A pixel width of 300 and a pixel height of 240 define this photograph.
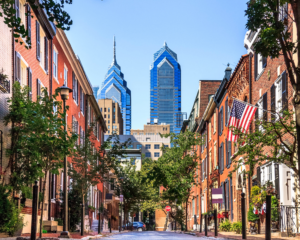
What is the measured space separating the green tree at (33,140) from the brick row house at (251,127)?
8108 millimetres

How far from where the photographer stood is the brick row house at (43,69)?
707 inches

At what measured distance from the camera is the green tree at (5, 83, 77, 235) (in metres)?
16.2

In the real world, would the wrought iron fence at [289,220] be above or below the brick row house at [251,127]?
below

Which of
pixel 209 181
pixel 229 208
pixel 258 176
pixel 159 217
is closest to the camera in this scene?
pixel 258 176

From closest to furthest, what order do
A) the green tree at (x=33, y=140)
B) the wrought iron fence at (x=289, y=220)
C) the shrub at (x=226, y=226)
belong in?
the green tree at (x=33, y=140), the wrought iron fence at (x=289, y=220), the shrub at (x=226, y=226)

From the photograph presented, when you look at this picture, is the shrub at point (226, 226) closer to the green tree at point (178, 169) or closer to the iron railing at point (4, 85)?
the green tree at point (178, 169)

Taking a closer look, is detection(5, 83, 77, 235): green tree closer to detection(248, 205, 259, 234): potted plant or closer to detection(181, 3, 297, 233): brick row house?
detection(181, 3, 297, 233): brick row house

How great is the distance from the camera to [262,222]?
22.7m

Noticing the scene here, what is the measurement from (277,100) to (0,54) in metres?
12.1

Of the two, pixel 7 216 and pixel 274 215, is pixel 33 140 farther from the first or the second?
pixel 274 215

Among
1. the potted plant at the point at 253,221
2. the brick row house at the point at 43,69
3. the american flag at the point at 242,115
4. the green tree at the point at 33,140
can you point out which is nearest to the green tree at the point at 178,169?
the brick row house at the point at 43,69

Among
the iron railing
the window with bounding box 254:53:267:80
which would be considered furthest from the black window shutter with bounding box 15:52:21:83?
the window with bounding box 254:53:267:80

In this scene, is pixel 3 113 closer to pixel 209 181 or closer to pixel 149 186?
pixel 209 181

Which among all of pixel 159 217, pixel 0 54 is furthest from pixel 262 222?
pixel 159 217
